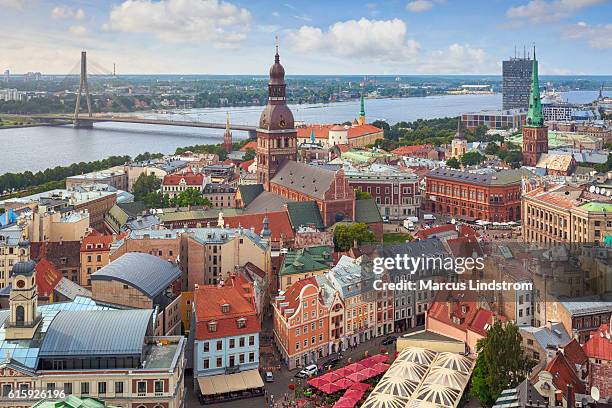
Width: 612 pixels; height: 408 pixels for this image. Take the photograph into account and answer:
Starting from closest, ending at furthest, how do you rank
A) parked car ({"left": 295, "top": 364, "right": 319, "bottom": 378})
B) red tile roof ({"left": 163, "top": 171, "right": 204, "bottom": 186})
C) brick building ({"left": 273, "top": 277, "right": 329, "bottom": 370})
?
parked car ({"left": 295, "top": 364, "right": 319, "bottom": 378}), brick building ({"left": 273, "top": 277, "right": 329, "bottom": 370}), red tile roof ({"left": 163, "top": 171, "right": 204, "bottom": 186})

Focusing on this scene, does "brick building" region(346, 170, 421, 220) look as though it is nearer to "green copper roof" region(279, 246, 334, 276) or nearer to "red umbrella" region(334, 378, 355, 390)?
"green copper roof" region(279, 246, 334, 276)

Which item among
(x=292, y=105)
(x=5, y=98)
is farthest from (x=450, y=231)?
(x=292, y=105)

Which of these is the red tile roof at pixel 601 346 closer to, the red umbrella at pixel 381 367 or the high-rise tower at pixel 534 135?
the red umbrella at pixel 381 367

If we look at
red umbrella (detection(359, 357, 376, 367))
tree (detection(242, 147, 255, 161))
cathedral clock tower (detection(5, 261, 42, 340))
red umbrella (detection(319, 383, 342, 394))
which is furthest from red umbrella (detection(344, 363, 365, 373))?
tree (detection(242, 147, 255, 161))

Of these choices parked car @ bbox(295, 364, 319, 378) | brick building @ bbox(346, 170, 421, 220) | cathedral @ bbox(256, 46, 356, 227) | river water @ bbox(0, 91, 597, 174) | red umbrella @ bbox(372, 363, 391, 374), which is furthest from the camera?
river water @ bbox(0, 91, 597, 174)

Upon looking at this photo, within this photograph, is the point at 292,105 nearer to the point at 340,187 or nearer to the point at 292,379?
the point at 340,187

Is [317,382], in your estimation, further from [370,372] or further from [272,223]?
[272,223]
